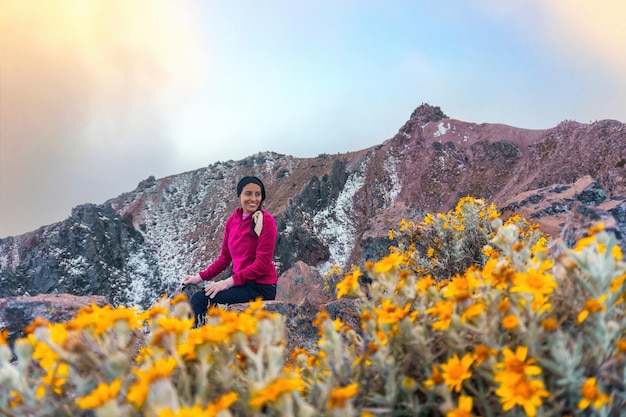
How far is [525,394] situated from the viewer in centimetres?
119

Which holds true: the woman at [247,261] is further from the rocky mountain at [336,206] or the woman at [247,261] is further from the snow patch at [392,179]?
the snow patch at [392,179]

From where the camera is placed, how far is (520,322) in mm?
1341

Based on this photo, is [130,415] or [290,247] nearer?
[130,415]

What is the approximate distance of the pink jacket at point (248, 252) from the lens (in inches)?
191

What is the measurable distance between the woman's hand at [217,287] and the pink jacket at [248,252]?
0.23 ft

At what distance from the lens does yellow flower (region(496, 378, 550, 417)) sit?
1.17 meters

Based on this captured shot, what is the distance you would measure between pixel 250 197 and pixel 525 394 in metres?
4.22

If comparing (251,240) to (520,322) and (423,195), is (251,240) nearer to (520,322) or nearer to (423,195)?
(520,322)

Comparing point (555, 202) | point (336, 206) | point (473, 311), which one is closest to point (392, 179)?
point (336, 206)

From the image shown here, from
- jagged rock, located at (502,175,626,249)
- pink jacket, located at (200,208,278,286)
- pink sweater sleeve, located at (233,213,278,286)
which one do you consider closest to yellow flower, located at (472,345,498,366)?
pink jacket, located at (200,208,278,286)

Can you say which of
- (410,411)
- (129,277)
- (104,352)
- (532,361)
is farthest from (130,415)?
(129,277)

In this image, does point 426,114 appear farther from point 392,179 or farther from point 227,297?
point 227,297

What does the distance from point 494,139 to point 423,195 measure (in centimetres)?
910

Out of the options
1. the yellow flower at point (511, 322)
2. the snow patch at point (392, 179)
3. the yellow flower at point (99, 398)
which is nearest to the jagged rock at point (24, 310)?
the yellow flower at point (99, 398)
